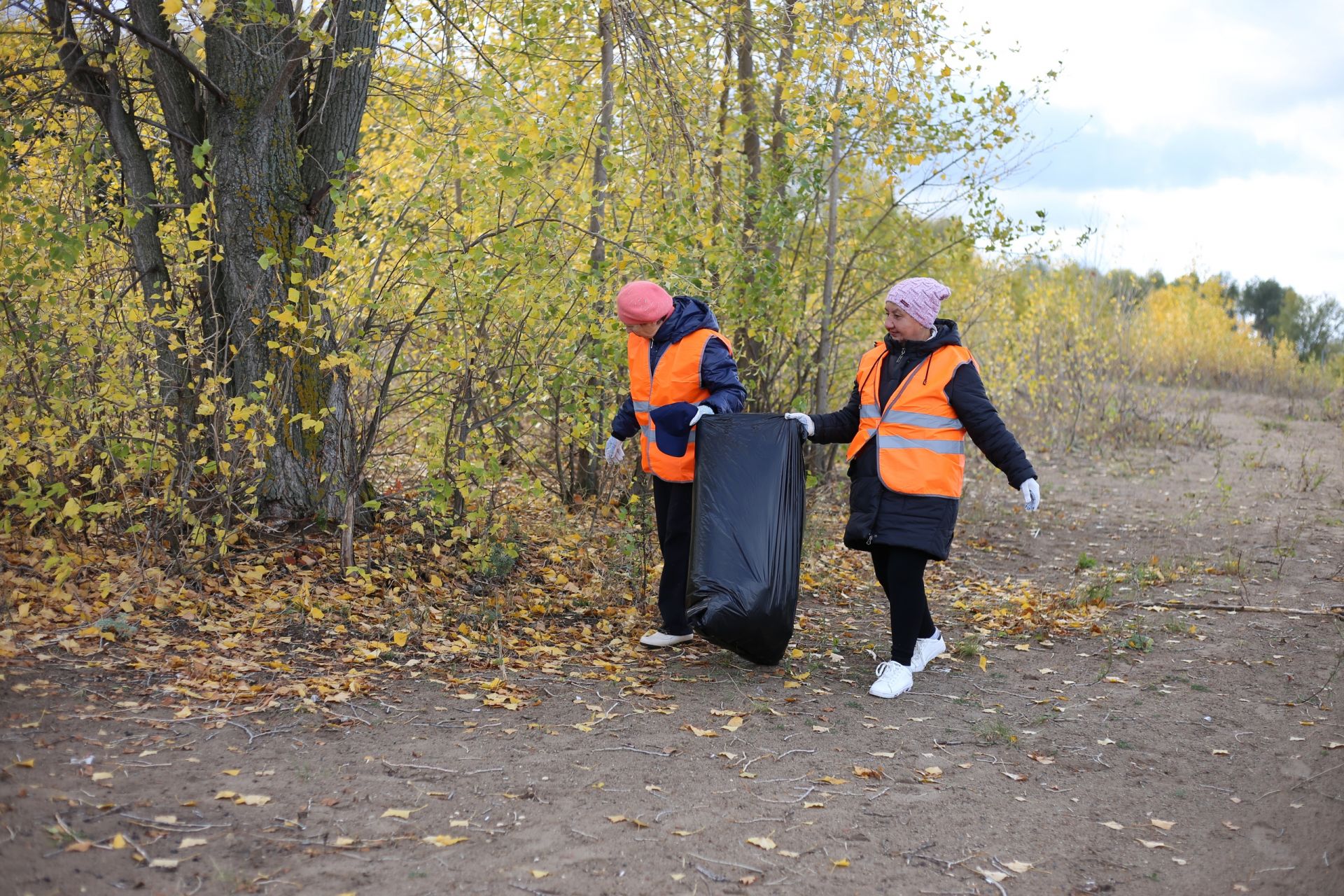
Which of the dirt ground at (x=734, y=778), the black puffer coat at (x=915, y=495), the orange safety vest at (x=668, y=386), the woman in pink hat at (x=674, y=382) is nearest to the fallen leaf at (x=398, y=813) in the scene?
the dirt ground at (x=734, y=778)

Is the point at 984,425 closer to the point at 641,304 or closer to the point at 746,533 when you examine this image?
the point at 746,533

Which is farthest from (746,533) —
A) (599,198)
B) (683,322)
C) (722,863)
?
(599,198)

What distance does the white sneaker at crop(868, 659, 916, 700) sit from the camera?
162 inches

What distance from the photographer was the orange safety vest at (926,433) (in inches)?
155

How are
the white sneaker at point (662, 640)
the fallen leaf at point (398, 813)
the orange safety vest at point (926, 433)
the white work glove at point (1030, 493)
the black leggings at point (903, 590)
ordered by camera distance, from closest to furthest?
the fallen leaf at point (398, 813)
the white work glove at point (1030, 493)
the orange safety vest at point (926, 433)
the black leggings at point (903, 590)
the white sneaker at point (662, 640)

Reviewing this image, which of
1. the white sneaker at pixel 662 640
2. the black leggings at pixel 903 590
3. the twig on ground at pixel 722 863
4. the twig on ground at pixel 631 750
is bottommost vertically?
the twig on ground at pixel 631 750

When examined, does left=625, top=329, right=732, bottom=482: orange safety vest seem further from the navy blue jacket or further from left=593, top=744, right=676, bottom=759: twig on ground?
left=593, top=744, right=676, bottom=759: twig on ground

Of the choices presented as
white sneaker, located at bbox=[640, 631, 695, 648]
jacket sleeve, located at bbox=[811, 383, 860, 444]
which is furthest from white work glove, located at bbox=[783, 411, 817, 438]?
white sneaker, located at bbox=[640, 631, 695, 648]

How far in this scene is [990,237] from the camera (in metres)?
7.47

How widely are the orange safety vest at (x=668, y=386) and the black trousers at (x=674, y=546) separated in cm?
9

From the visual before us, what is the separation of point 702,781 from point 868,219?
5.44 metres

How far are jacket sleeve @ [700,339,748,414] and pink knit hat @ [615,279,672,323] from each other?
0.80 feet

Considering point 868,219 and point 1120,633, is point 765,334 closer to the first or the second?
point 868,219

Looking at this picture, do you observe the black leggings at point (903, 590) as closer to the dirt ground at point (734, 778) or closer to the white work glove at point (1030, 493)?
the dirt ground at point (734, 778)
